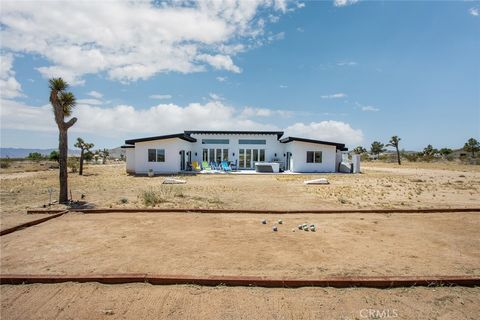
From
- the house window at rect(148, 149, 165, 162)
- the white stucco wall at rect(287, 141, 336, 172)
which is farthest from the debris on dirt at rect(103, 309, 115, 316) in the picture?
the white stucco wall at rect(287, 141, 336, 172)

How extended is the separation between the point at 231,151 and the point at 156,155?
8663 mm

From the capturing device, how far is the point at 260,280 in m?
4.52

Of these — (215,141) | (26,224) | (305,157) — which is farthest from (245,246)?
(215,141)

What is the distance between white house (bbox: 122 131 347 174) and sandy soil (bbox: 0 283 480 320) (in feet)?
78.5

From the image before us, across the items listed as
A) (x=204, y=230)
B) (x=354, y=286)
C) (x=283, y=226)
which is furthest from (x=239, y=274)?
(x=283, y=226)

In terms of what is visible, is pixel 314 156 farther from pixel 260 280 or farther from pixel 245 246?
pixel 260 280

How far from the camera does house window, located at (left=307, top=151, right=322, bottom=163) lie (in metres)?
30.7

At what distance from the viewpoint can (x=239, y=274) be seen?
483 cm

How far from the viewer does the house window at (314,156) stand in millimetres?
30703

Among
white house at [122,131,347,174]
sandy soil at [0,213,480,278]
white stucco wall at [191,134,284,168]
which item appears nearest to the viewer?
sandy soil at [0,213,480,278]

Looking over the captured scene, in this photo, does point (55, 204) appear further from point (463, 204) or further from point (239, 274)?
point (463, 204)

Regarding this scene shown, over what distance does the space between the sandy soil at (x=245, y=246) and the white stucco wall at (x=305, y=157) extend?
21295 mm

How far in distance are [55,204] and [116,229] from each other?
5262mm

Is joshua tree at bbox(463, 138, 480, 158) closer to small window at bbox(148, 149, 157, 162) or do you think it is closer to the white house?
the white house
